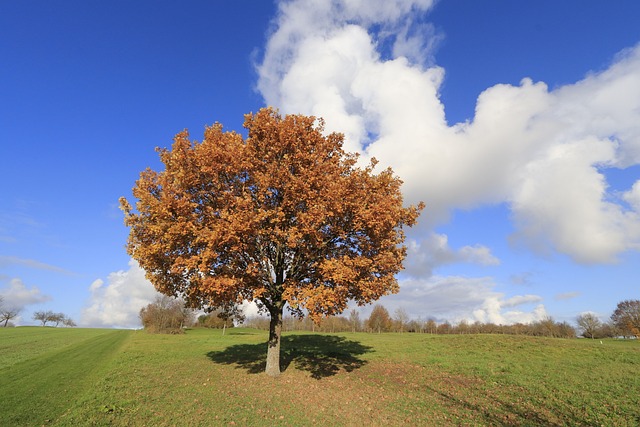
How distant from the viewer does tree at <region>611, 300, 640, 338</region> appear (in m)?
87.3

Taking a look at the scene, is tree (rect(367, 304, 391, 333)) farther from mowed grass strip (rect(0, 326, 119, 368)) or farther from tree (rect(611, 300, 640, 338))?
mowed grass strip (rect(0, 326, 119, 368))

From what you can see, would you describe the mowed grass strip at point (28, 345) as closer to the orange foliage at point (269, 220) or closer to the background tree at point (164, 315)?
the background tree at point (164, 315)

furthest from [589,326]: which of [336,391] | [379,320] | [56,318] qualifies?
[56,318]

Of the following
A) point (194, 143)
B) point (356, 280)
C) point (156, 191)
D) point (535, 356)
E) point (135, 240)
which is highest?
point (194, 143)

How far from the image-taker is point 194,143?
1856 cm

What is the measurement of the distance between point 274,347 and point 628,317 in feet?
391

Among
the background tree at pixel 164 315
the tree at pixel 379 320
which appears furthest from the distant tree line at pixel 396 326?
the background tree at pixel 164 315

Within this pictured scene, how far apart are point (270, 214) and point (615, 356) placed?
91.5 ft

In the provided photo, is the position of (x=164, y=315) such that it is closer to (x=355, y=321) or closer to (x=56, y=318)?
(x=355, y=321)

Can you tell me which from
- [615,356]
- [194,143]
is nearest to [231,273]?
[194,143]

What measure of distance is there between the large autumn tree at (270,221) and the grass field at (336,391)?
3857mm

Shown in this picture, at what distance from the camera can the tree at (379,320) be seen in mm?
116287

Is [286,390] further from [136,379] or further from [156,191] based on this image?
[156,191]

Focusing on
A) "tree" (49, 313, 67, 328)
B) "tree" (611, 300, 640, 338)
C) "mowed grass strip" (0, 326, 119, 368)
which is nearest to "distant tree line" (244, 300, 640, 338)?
"tree" (611, 300, 640, 338)
